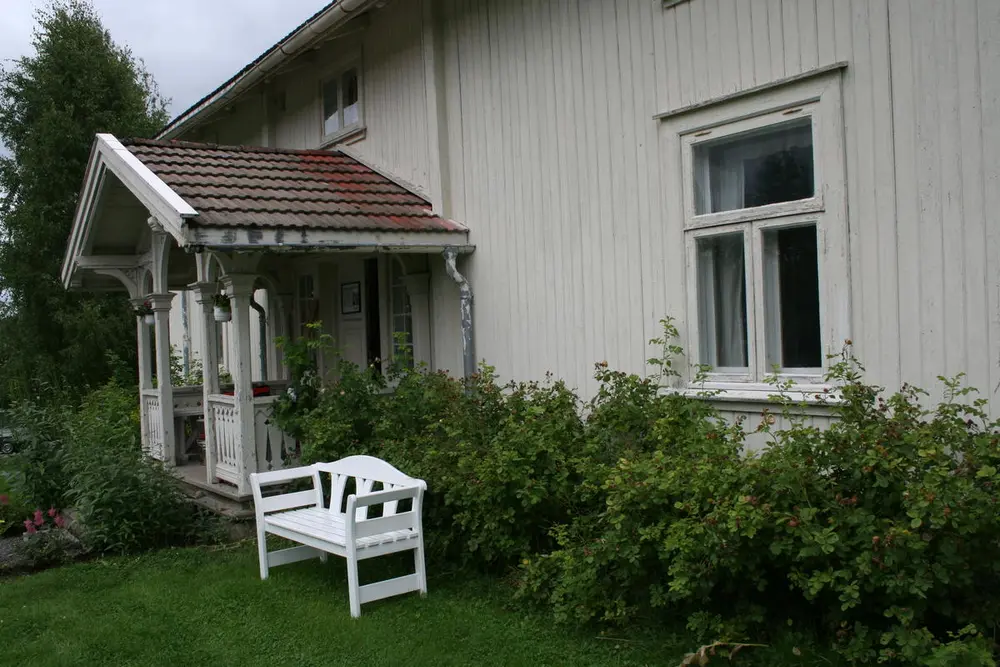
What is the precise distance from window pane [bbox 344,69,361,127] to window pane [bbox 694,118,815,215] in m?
5.14

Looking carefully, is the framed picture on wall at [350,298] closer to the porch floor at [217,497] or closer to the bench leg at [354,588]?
the porch floor at [217,497]

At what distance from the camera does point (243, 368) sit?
767 cm

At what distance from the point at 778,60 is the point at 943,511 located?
3.06 m

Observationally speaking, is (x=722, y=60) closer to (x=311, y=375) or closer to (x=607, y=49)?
(x=607, y=49)

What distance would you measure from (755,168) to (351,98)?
591 cm

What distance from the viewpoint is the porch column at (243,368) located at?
7.64 m

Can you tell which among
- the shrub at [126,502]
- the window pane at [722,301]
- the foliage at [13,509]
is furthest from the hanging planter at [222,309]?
the window pane at [722,301]

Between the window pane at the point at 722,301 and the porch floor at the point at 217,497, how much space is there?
4.32 m

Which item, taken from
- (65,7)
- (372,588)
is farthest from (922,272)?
(65,7)

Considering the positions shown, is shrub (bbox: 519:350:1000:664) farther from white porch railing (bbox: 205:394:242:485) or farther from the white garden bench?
white porch railing (bbox: 205:394:242:485)

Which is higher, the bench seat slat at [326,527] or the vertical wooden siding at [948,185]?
the vertical wooden siding at [948,185]

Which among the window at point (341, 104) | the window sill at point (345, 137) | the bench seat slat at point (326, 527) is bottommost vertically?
the bench seat slat at point (326, 527)

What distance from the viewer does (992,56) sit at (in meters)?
4.52

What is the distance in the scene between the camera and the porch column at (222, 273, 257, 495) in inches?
301
